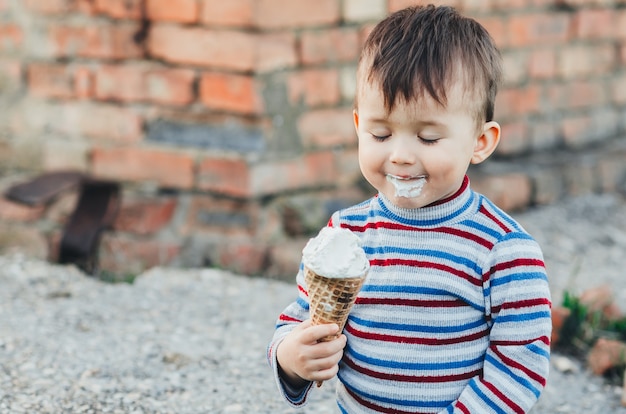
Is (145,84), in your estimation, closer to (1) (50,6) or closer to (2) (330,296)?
(1) (50,6)

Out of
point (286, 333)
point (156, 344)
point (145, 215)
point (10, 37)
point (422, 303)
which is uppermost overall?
point (10, 37)

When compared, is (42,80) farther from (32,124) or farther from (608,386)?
(608,386)

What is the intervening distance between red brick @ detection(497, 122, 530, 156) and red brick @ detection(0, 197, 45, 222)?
6.09ft

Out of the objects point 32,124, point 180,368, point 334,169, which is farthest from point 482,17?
point 180,368

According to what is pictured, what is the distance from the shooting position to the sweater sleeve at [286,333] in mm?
1762

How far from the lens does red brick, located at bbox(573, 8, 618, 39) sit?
419 cm

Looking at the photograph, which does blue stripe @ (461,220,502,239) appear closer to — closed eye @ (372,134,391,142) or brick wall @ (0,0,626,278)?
closed eye @ (372,134,391,142)

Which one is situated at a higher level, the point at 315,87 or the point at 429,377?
the point at 315,87

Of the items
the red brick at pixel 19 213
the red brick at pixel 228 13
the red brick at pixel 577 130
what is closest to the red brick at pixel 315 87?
the red brick at pixel 228 13

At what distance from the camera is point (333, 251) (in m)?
1.58

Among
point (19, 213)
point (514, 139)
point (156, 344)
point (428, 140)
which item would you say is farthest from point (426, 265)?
point (514, 139)

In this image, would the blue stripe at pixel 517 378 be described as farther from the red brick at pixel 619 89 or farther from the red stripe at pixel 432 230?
the red brick at pixel 619 89

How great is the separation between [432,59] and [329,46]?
5.58 feet

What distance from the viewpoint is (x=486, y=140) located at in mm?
1717
